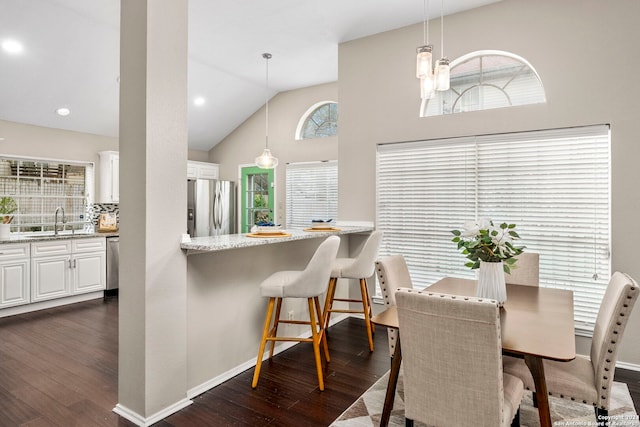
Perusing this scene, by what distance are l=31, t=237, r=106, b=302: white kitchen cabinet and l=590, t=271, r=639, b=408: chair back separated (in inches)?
212

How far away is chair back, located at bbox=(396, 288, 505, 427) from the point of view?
4.52 ft

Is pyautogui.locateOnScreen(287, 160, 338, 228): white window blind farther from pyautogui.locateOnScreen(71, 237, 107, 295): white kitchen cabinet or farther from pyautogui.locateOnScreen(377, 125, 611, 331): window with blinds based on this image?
pyautogui.locateOnScreen(71, 237, 107, 295): white kitchen cabinet

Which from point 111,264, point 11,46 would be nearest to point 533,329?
point 111,264

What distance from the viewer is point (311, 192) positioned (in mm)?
6086

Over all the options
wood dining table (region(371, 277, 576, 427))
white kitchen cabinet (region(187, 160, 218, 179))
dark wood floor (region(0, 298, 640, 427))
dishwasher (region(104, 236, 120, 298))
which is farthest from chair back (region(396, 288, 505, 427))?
white kitchen cabinet (region(187, 160, 218, 179))

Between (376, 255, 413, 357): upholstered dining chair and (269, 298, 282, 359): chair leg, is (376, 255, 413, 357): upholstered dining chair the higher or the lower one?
the higher one

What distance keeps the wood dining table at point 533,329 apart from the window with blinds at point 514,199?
938 mm

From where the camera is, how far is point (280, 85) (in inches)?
→ 238

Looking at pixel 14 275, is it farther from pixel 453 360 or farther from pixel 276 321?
pixel 453 360

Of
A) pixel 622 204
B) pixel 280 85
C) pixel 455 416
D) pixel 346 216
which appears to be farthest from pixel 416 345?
pixel 280 85

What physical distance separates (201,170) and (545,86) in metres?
5.60

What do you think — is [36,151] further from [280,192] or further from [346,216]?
[346,216]

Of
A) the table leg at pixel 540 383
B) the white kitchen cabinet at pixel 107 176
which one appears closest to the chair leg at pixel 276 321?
the table leg at pixel 540 383

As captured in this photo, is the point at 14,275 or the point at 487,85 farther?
the point at 14,275
